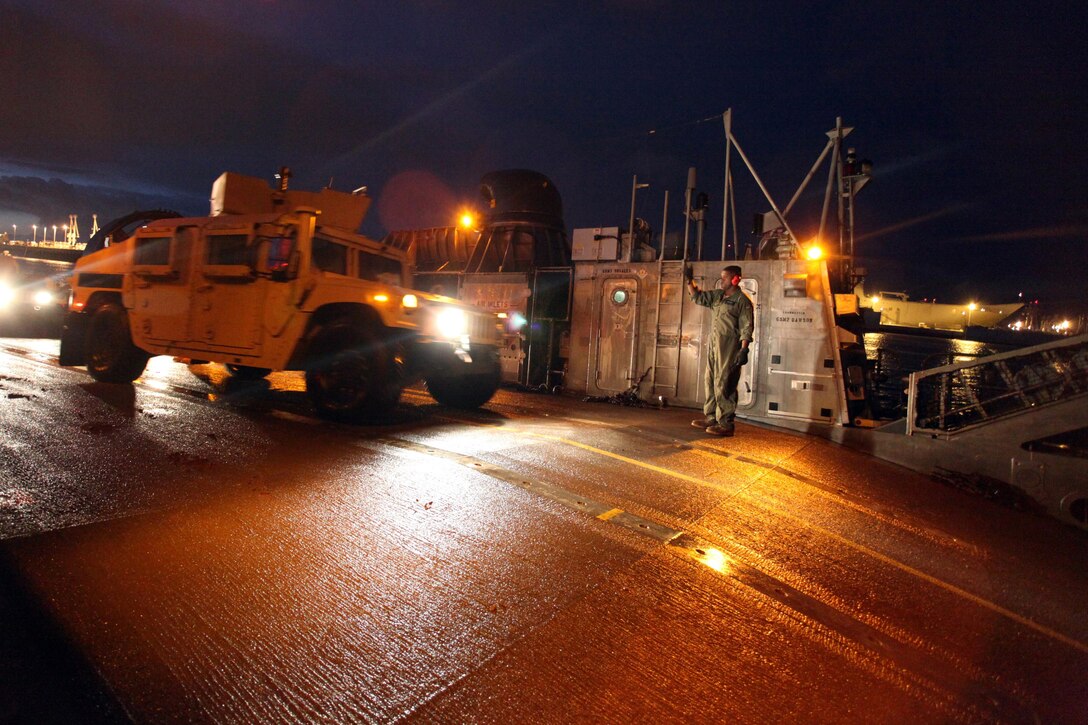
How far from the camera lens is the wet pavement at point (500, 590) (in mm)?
1637

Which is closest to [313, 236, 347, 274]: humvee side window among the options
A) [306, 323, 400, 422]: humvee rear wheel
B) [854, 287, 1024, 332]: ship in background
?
[306, 323, 400, 422]: humvee rear wheel

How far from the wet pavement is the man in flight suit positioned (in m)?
1.60

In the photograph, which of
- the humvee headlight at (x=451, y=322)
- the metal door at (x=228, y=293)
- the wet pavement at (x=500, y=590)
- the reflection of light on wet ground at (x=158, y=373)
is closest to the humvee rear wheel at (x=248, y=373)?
the reflection of light on wet ground at (x=158, y=373)

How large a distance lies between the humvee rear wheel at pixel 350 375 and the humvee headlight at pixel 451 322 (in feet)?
2.37

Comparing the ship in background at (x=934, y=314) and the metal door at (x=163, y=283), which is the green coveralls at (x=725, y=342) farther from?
the ship in background at (x=934, y=314)

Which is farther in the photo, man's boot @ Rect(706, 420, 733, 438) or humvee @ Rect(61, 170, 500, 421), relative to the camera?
man's boot @ Rect(706, 420, 733, 438)

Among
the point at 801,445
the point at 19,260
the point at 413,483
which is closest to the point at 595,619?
the point at 413,483

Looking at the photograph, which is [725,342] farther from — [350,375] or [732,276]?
[350,375]

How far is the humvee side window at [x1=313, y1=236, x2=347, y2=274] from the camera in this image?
5887mm

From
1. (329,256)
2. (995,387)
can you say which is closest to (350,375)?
(329,256)

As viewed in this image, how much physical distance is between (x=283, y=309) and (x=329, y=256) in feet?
2.67

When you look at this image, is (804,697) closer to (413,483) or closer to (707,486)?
(707,486)

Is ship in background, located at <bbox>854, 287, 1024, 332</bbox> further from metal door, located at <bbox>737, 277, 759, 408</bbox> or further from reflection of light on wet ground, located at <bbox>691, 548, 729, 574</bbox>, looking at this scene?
reflection of light on wet ground, located at <bbox>691, 548, 729, 574</bbox>

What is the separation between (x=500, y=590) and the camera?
88.1 inches
